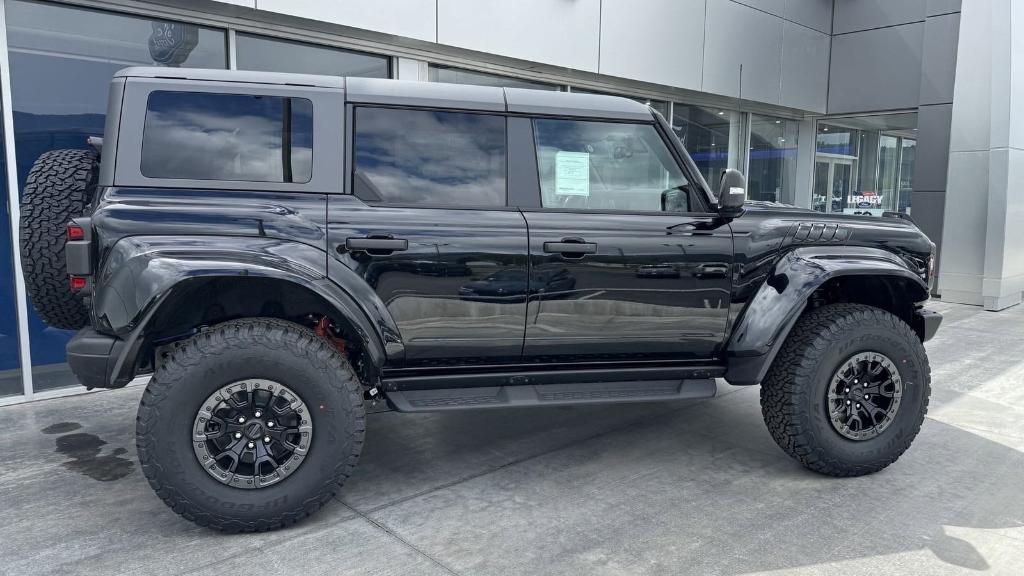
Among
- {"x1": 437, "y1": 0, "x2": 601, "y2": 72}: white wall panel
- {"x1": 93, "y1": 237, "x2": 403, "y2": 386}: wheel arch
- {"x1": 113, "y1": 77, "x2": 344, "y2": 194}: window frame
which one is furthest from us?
{"x1": 437, "y1": 0, "x2": 601, "y2": 72}: white wall panel

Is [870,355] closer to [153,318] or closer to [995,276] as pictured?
[153,318]

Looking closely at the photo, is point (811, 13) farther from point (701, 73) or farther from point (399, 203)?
point (399, 203)

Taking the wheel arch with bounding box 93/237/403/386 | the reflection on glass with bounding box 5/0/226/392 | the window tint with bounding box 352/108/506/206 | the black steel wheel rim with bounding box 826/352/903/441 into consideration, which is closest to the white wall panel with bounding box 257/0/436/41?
the reflection on glass with bounding box 5/0/226/392

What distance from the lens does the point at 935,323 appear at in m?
4.04

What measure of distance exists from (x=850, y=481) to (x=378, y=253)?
272 cm

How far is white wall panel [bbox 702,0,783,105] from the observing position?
10.1m

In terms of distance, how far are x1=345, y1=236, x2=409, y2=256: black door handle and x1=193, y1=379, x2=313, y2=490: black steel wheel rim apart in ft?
2.23

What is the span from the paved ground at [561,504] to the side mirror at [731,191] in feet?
4.75

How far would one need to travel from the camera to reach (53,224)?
3203 millimetres

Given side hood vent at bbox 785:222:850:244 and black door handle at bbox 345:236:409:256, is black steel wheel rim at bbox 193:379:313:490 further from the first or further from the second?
side hood vent at bbox 785:222:850:244

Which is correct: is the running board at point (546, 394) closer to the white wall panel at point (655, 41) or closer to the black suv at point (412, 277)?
the black suv at point (412, 277)

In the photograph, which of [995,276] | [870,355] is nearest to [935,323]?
[870,355]

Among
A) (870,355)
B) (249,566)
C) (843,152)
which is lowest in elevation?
(249,566)

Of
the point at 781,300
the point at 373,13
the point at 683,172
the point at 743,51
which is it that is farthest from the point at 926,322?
the point at 743,51
